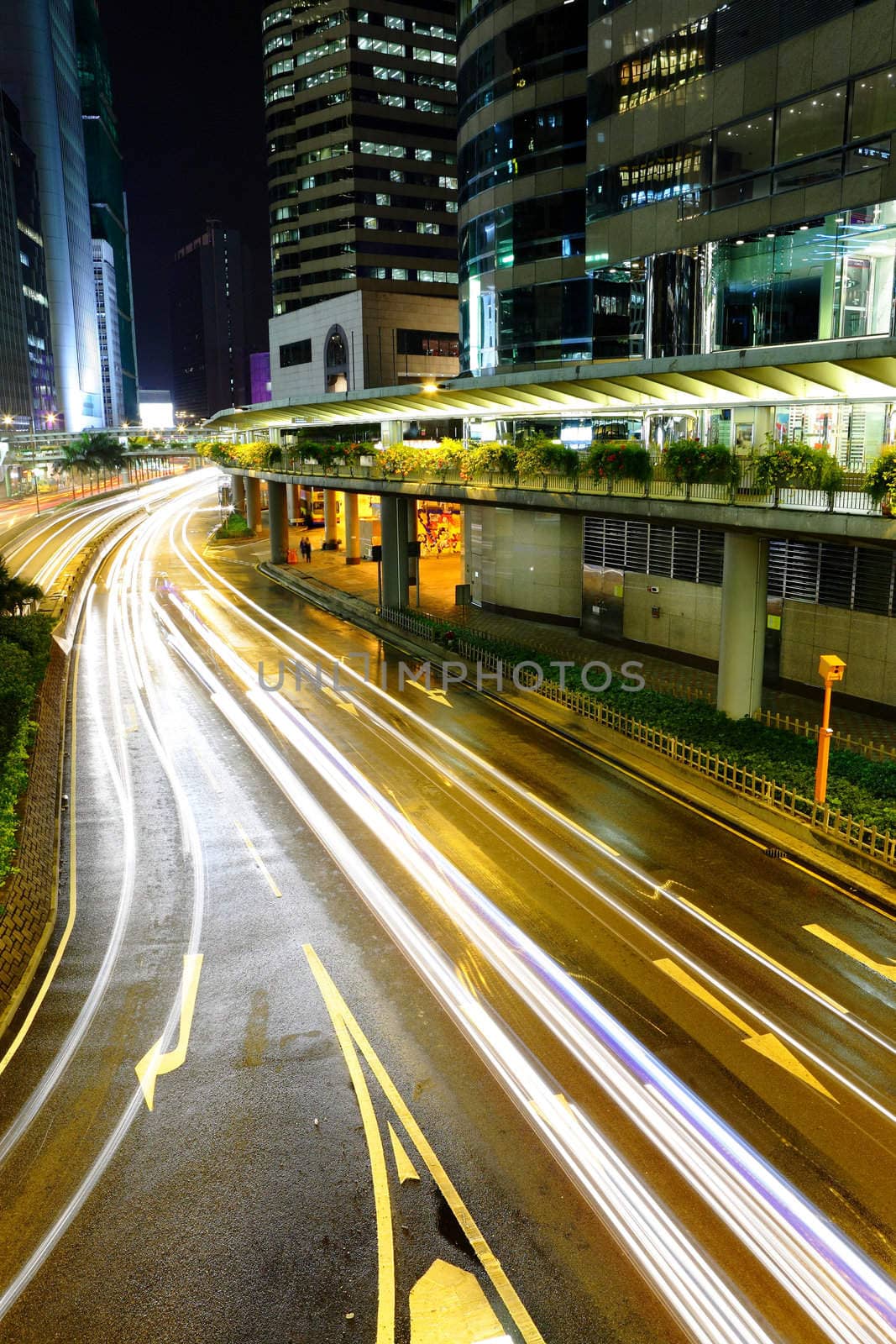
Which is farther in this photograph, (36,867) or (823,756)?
(823,756)

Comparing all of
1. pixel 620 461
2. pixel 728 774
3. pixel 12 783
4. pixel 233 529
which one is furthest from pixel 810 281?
pixel 233 529

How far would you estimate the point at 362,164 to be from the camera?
95312 millimetres

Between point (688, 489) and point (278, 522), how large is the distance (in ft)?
139

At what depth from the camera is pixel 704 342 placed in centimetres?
2981

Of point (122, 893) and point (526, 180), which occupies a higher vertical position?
point (526, 180)

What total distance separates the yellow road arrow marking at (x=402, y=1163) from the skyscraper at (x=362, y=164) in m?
84.1

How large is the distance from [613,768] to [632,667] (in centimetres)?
980

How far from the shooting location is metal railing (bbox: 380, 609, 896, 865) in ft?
54.8

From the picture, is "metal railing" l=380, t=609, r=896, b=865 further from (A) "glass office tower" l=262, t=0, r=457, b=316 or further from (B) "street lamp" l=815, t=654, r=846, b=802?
(A) "glass office tower" l=262, t=0, r=457, b=316

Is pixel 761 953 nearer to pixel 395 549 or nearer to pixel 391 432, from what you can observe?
Result: pixel 395 549

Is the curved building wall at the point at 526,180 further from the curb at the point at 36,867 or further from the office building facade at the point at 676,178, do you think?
the curb at the point at 36,867

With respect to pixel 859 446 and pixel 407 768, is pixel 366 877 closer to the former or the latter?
pixel 407 768

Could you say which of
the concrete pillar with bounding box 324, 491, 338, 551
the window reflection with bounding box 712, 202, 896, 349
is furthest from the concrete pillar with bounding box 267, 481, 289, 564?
the window reflection with bounding box 712, 202, 896, 349

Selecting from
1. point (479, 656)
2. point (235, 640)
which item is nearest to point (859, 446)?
point (479, 656)
